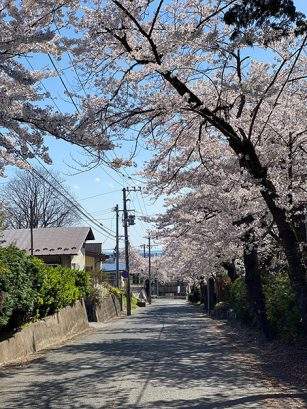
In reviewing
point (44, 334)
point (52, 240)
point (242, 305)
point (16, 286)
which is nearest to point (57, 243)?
point (52, 240)

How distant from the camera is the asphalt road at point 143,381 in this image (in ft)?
27.6

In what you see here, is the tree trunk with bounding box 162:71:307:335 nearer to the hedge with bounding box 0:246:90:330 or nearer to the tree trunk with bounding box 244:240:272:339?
the tree trunk with bounding box 244:240:272:339

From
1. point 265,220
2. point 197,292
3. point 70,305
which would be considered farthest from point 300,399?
point 197,292

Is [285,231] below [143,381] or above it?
above

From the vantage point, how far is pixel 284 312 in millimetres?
15375

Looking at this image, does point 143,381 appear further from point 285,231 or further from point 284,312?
point 284,312

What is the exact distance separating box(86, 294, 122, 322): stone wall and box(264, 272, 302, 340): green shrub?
53.7ft

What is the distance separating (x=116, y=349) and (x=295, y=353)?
548 centimetres

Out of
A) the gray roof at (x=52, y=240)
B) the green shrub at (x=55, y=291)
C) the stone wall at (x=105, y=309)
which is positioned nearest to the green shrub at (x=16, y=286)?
the green shrub at (x=55, y=291)

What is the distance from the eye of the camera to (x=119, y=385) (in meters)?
9.94

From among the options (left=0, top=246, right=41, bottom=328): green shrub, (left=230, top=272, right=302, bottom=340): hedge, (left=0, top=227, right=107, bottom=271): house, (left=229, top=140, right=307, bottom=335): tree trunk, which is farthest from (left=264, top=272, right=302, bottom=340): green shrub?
(left=0, top=227, right=107, bottom=271): house

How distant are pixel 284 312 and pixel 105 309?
77.1 feet

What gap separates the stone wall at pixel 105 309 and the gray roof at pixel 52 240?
4948 mm

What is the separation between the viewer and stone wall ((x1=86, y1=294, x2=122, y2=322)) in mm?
33219
